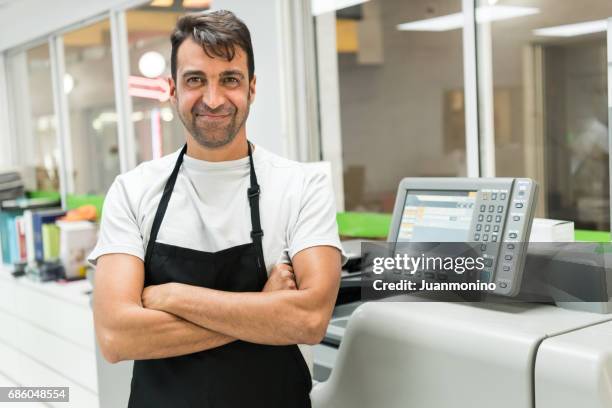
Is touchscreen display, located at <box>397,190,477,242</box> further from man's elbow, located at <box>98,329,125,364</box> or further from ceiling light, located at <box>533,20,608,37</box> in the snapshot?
ceiling light, located at <box>533,20,608,37</box>

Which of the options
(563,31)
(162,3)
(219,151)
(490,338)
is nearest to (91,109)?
(162,3)

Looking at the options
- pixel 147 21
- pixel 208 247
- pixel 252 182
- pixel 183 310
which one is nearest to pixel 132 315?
pixel 183 310

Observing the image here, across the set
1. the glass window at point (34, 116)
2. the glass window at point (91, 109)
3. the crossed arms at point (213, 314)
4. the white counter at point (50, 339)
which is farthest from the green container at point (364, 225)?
the glass window at point (34, 116)

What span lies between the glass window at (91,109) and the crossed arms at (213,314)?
4.36m

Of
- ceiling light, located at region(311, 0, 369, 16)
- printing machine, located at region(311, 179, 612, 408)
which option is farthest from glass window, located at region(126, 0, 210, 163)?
printing machine, located at region(311, 179, 612, 408)

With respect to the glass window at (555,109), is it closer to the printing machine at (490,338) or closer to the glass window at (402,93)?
the glass window at (402,93)

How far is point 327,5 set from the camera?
11.3 ft

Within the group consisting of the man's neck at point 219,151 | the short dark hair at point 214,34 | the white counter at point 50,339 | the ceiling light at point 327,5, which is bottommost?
the white counter at point 50,339

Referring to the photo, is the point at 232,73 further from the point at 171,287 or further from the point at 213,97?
the point at 171,287

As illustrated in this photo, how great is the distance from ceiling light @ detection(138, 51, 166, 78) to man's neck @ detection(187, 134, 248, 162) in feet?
11.0

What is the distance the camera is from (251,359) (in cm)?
145

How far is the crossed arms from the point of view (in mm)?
1344

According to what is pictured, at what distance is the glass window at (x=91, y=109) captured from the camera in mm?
5699

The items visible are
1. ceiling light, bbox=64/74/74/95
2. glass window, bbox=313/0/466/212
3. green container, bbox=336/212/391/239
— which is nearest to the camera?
green container, bbox=336/212/391/239
